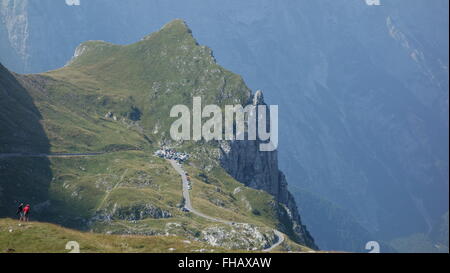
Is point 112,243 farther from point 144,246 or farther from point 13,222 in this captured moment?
point 13,222
